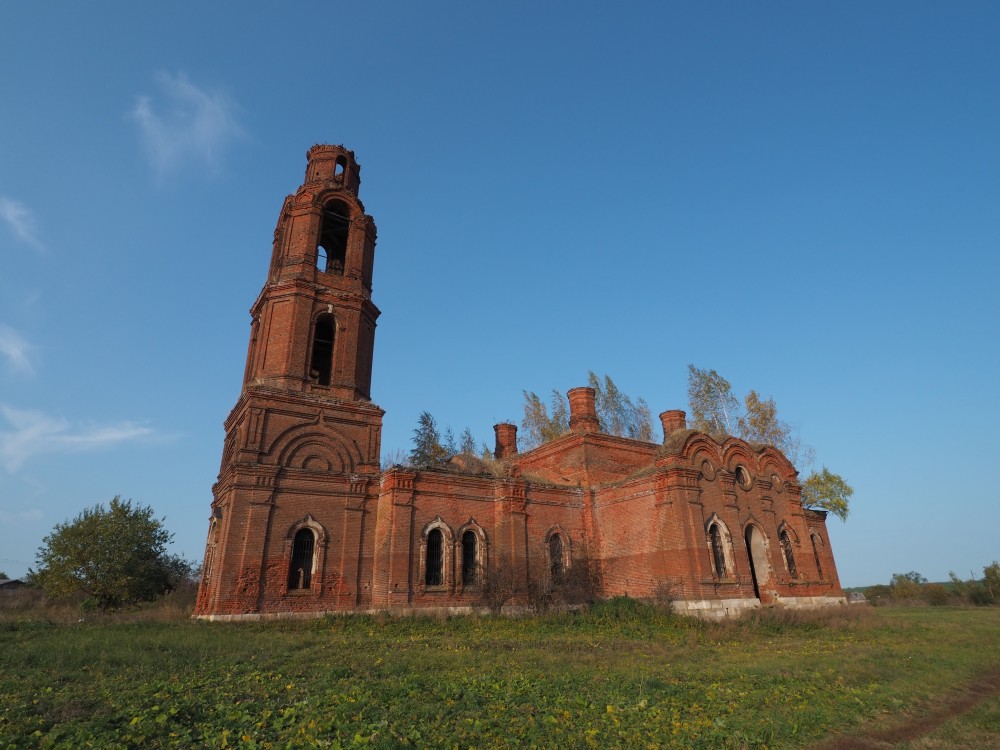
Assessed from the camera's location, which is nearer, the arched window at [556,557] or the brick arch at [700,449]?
the brick arch at [700,449]

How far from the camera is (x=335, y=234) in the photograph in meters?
24.0

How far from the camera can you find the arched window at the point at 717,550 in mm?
19766

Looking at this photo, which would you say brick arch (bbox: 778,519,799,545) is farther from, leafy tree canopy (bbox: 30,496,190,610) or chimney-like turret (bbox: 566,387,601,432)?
leafy tree canopy (bbox: 30,496,190,610)

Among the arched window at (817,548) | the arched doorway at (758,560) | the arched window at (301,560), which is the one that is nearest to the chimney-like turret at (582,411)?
the arched doorway at (758,560)

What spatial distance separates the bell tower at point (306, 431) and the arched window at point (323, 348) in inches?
1.6

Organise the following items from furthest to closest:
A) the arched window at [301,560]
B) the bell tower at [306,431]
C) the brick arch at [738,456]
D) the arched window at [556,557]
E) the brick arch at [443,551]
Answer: the brick arch at [738,456] < the arched window at [556,557] < the brick arch at [443,551] < the arched window at [301,560] < the bell tower at [306,431]

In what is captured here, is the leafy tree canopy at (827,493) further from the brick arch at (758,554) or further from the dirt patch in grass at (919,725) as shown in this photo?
the dirt patch in grass at (919,725)

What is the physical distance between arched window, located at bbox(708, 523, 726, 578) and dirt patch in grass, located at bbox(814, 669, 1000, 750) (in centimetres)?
1022

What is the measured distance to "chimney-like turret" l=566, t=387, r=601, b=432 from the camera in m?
23.6

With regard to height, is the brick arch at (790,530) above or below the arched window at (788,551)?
above

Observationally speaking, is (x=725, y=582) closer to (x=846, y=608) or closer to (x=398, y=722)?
(x=846, y=608)

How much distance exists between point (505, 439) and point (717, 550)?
1110 cm

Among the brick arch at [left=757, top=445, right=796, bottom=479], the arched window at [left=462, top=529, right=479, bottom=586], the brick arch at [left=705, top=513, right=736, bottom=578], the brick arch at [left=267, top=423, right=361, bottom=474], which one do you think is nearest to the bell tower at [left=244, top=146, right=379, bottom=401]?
the brick arch at [left=267, top=423, right=361, bottom=474]

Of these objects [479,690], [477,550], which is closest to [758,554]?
[477,550]
